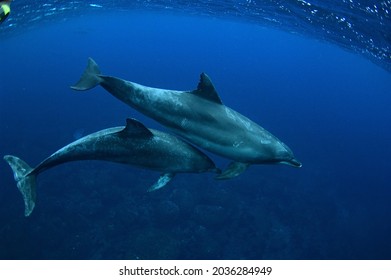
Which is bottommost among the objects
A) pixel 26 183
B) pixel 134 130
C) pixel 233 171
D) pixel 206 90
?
pixel 26 183

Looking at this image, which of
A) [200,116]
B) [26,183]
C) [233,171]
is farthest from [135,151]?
[26,183]

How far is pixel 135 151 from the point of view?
5773mm

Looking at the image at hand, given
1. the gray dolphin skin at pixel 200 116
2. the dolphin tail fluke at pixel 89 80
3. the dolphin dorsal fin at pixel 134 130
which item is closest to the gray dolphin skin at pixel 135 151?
the dolphin dorsal fin at pixel 134 130

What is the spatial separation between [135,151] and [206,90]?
5.52 feet

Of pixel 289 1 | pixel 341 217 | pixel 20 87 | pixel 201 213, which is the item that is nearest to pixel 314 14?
pixel 289 1

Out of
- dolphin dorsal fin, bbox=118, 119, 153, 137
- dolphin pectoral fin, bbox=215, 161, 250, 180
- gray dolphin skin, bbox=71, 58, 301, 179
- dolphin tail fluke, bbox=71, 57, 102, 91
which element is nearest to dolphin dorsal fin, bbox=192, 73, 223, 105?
gray dolphin skin, bbox=71, 58, 301, 179

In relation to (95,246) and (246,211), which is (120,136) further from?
(246,211)

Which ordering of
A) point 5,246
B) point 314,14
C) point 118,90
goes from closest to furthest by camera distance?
point 118,90
point 5,246
point 314,14

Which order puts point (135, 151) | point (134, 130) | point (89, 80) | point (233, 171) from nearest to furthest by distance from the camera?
point (89, 80), point (134, 130), point (135, 151), point (233, 171)

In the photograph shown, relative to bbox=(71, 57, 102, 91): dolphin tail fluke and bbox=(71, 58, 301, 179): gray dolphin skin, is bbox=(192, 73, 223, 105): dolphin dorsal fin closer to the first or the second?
bbox=(71, 58, 301, 179): gray dolphin skin

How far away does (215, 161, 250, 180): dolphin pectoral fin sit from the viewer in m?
6.11

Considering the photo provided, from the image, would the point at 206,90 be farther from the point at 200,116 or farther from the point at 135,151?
the point at 135,151

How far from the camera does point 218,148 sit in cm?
609

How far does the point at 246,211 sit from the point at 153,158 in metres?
14.7
